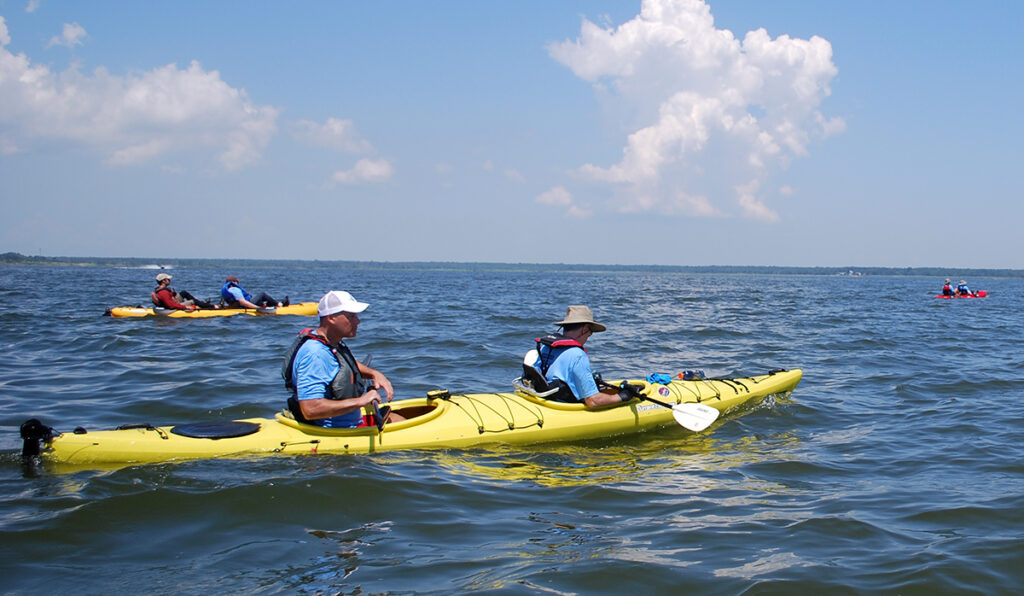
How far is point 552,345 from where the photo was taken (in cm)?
686

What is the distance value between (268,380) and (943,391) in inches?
373

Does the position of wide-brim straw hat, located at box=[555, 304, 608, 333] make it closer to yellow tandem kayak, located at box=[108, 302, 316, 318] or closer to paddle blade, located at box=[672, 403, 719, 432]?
paddle blade, located at box=[672, 403, 719, 432]

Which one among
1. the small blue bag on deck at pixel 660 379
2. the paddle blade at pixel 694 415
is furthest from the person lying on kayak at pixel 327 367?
the small blue bag on deck at pixel 660 379

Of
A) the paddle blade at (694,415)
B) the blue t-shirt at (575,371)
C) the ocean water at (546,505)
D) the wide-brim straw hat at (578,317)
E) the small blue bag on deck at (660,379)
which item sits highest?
the wide-brim straw hat at (578,317)

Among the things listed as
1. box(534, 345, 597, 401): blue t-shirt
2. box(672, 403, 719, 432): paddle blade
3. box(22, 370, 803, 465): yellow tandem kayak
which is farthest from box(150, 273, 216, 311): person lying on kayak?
box(672, 403, 719, 432): paddle blade

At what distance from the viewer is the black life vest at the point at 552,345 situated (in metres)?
6.76

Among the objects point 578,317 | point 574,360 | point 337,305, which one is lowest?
point 574,360

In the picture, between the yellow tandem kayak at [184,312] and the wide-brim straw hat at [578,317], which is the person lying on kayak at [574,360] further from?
the yellow tandem kayak at [184,312]

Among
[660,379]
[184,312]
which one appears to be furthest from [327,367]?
[184,312]

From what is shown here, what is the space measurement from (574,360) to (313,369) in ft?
8.16

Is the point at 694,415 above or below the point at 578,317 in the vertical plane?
below

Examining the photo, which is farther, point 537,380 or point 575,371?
point 537,380

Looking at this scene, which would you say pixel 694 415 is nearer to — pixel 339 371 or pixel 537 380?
pixel 537 380

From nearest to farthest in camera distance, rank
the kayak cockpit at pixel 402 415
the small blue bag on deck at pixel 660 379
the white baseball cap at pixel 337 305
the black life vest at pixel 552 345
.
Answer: the white baseball cap at pixel 337 305, the kayak cockpit at pixel 402 415, the black life vest at pixel 552 345, the small blue bag on deck at pixel 660 379
